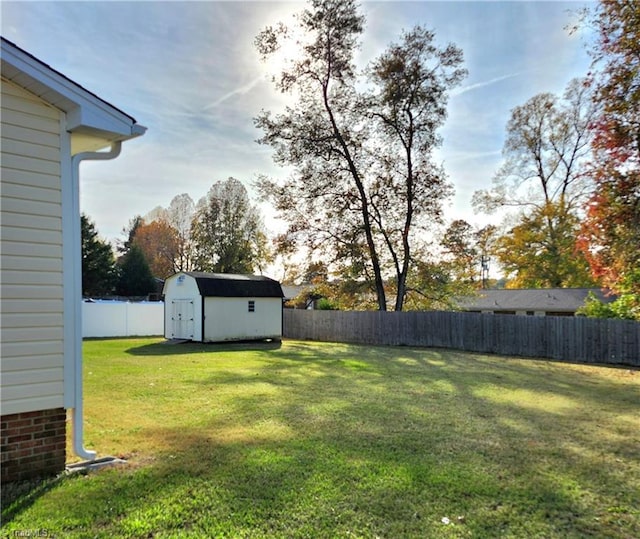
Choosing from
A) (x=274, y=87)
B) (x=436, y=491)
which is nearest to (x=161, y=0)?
(x=436, y=491)

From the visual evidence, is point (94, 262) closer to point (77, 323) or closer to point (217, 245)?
point (217, 245)

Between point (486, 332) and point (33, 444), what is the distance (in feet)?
48.3

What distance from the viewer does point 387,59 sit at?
64.9 ft

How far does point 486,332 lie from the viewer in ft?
51.0

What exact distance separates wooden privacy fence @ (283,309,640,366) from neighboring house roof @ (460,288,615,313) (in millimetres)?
5735

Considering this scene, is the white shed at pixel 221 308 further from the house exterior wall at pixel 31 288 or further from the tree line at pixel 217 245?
the house exterior wall at pixel 31 288

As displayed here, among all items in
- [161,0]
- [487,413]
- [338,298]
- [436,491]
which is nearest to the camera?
[436,491]

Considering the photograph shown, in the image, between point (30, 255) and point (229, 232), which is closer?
point (30, 255)

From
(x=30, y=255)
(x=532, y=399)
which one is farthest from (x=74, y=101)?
(x=532, y=399)

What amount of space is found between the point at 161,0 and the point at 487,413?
8437mm

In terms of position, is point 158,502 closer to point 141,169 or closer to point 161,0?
point 161,0

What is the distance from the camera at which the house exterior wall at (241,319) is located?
1747cm

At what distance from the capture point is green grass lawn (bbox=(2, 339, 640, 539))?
2988mm

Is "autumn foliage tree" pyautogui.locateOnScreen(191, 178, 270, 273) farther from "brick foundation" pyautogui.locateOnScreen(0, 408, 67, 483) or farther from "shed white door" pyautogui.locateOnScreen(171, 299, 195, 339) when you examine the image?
"brick foundation" pyautogui.locateOnScreen(0, 408, 67, 483)
